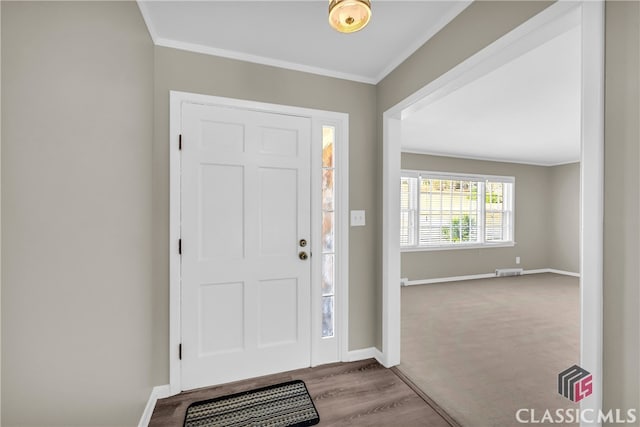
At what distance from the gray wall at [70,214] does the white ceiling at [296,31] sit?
0.36m

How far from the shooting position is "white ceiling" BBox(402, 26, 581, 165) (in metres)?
2.29

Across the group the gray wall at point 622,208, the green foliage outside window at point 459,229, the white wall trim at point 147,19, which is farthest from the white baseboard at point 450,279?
the white wall trim at point 147,19

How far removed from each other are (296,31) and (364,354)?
8.56 ft

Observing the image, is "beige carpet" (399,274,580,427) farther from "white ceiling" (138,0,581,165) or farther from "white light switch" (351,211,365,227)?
"white ceiling" (138,0,581,165)

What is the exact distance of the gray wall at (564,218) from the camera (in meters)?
6.16

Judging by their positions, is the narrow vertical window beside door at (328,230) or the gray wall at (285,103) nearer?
the gray wall at (285,103)

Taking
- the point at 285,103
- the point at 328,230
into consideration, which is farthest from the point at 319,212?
the point at 285,103

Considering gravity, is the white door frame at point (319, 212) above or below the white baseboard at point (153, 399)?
above

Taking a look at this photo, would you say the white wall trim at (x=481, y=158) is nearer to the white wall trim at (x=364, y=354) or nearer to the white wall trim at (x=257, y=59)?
the white wall trim at (x=257, y=59)

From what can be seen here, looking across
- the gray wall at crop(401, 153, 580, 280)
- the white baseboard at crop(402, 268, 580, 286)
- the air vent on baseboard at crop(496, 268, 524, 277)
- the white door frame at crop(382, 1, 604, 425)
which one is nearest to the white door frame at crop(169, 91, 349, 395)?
the white door frame at crop(382, 1, 604, 425)

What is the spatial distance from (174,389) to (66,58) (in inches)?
81.8

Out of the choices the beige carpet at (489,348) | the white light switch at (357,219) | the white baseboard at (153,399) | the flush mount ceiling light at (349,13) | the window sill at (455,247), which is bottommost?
the beige carpet at (489,348)

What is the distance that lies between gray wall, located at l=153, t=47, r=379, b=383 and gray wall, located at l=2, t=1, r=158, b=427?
0.40 m

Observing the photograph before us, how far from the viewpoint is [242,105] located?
2.19 metres
